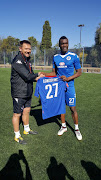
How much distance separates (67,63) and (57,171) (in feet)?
7.39

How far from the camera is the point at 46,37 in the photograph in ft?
192

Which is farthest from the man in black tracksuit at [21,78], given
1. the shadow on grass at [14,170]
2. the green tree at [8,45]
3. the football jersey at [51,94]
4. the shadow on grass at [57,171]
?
the green tree at [8,45]

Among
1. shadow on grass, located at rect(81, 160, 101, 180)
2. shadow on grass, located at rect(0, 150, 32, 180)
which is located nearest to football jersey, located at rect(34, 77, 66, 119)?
shadow on grass, located at rect(0, 150, 32, 180)

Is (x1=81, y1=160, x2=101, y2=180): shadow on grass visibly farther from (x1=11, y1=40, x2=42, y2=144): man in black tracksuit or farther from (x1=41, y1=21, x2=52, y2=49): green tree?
(x1=41, y1=21, x2=52, y2=49): green tree

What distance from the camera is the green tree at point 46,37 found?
58375mm

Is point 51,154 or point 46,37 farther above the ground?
point 46,37

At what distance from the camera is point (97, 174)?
2562mm

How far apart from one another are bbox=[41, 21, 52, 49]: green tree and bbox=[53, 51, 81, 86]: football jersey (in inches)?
2227

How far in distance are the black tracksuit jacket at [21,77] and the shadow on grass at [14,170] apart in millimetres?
1255

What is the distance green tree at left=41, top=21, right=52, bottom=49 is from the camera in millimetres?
58375

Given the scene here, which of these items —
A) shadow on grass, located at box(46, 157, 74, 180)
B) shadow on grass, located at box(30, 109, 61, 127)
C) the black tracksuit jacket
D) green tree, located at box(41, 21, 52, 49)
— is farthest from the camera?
green tree, located at box(41, 21, 52, 49)

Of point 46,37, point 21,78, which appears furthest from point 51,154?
point 46,37

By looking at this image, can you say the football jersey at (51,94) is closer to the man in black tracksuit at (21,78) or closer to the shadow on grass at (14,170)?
the man in black tracksuit at (21,78)

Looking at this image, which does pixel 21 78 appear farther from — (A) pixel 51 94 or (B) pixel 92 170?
(B) pixel 92 170
